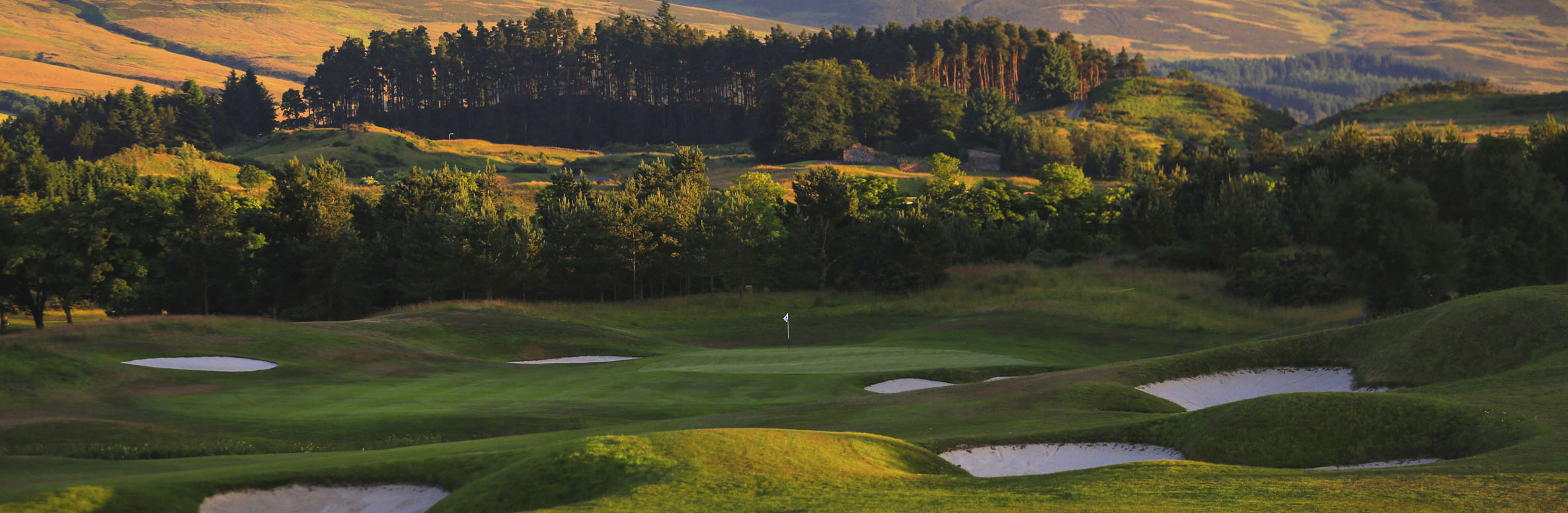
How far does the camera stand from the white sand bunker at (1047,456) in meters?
21.9

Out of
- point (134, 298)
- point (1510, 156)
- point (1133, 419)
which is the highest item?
point (1510, 156)

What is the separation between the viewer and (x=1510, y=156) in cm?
5975

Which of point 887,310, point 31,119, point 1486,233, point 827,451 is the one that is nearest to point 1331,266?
point 1486,233

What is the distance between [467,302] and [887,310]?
83.6 ft

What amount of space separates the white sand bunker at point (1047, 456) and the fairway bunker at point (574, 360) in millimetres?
26458

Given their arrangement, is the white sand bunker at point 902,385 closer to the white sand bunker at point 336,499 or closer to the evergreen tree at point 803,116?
the white sand bunker at point 336,499

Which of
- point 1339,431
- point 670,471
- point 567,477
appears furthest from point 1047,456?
point 567,477

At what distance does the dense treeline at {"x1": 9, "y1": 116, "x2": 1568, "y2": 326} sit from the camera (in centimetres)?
5734

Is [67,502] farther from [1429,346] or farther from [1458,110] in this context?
[1458,110]

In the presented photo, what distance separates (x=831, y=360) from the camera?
1726 inches

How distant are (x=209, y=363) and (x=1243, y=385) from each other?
34030 mm

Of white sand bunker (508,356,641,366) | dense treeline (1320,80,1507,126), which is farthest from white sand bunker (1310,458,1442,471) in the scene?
dense treeline (1320,80,1507,126)

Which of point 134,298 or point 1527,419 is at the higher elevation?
point 1527,419

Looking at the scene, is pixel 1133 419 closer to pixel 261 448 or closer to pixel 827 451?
pixel 827 451
